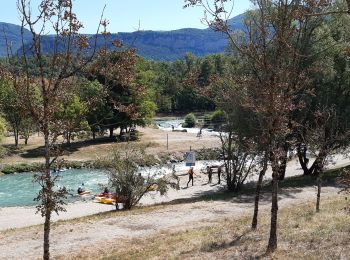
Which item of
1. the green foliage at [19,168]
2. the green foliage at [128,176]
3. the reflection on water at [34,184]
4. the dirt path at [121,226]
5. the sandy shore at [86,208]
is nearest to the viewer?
the dirt path at [121,226]

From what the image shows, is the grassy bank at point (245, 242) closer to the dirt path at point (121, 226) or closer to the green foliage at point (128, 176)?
the dirt path at point (121, 226)

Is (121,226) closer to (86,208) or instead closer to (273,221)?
(273,221)

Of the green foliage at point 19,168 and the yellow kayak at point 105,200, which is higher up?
the yellow kayak at point 105,200

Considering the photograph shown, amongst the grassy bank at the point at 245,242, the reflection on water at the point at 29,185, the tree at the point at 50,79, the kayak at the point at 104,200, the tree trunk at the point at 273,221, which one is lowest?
the reflection on water at the point at 29,185

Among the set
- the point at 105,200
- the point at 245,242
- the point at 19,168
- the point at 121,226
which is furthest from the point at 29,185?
the point at 245,242

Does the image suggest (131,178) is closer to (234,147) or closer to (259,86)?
(234,147)

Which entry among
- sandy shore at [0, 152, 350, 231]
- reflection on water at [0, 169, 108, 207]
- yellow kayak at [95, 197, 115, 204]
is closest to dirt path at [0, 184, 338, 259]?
sandy shore at [0, 152, 350, 231]

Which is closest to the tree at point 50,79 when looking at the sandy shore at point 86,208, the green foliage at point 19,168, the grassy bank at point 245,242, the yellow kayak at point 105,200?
the grassy bank at point 245,242

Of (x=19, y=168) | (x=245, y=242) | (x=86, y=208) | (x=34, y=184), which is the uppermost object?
(x=245, y=242)

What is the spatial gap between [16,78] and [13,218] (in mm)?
21879

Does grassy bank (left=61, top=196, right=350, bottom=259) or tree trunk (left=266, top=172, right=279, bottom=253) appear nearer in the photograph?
tree trunk (left=266, top=172, right=279, bottom=253)

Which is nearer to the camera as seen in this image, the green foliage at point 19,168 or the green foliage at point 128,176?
the green foliage at point 128,176

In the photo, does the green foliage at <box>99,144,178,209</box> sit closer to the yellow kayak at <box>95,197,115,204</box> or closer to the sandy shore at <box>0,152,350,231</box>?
the sandy shore at <box>0,152,350,231</box>

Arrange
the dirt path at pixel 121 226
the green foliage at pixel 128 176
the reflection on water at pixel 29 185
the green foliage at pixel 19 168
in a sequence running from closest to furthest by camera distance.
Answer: the dirt path at pixel 121 226
the green foliage at pixel 128 176
the reflection on water at pixel 29 185
the green foliage at pixel 19 168
